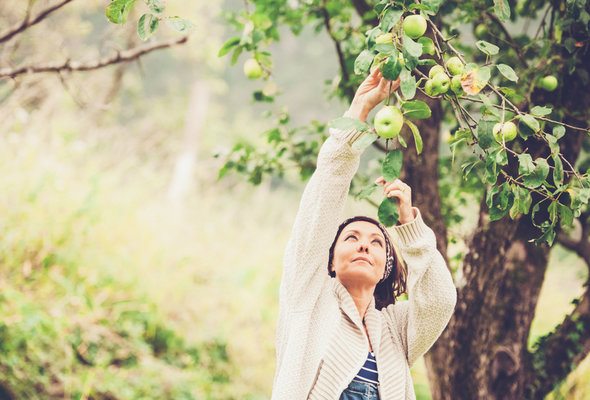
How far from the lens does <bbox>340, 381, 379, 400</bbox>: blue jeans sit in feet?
4.22

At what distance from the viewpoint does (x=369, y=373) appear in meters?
1.32

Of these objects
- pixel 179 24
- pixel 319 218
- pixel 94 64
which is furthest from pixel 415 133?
pixel 94 64

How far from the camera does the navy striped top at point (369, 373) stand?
1.31 meters

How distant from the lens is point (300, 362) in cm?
126

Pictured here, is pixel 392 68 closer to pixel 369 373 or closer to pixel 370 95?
pixel 370 95

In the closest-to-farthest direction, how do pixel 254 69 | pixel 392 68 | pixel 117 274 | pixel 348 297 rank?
pixel 392 68 < pixel 348 297 < pixel 254 69 < pixel 117 274

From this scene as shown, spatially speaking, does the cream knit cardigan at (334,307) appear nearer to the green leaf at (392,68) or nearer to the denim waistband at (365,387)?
the denim waistband at (365,387)

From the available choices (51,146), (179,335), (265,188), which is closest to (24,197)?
(51,146)

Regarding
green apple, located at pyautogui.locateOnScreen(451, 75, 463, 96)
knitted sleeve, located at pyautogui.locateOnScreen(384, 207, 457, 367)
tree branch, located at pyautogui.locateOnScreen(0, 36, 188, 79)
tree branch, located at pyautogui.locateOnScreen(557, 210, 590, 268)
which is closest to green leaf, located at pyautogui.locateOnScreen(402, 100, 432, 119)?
green apple, located at pyautogui.locateOnScreen(451, 75, 463, 96)

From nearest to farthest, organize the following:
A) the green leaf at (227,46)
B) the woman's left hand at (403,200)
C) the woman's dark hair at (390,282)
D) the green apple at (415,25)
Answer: the green apple at (415,25)
the woman's left hand at (403,200)
the woman's dark hair at (390,282)
the green leaf at (227,46)

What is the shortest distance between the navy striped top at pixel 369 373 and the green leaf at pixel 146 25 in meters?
0.88

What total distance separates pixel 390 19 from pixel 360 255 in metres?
0.63

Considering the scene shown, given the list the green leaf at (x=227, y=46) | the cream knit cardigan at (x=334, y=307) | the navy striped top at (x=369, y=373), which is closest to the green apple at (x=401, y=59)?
the cream knit cardigan at (x=334, y=307)

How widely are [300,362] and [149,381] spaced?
242 centimetres
